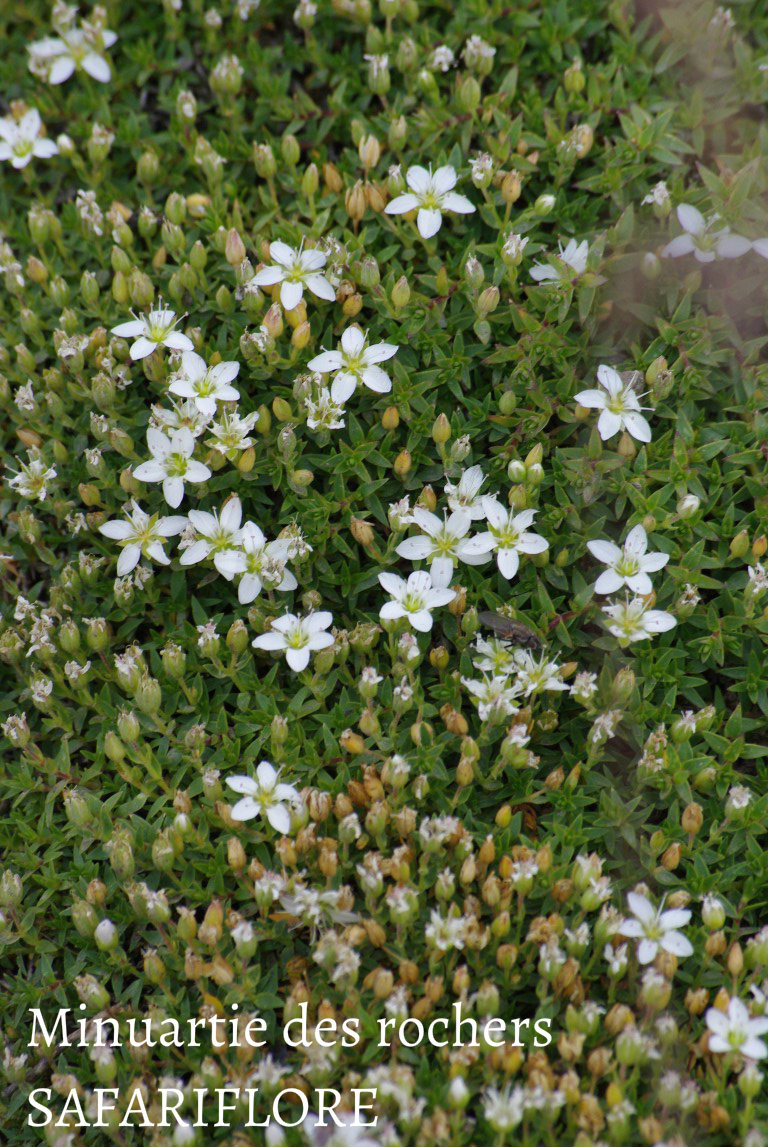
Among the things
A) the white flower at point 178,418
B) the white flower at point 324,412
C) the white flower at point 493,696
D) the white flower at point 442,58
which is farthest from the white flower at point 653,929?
the white flower at point 442,58

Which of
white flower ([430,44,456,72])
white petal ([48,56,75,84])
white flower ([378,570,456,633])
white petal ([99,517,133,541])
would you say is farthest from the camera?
white petal ([48,56,75,84])

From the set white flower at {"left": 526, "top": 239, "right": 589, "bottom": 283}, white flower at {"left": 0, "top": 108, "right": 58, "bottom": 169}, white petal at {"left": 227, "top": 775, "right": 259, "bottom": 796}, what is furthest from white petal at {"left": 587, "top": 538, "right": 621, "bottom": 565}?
white flower at {"left": 0, "top": 108, "right": 58, "bottom": 169}

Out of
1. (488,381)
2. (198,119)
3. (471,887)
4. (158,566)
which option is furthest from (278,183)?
(471,887)

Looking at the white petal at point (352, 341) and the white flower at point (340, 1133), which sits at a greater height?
the white petal at point (352, 341)

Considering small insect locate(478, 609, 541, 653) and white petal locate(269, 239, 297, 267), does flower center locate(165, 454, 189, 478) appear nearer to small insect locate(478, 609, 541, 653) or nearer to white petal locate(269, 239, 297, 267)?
white petal locate(269, 239, 297, 267)

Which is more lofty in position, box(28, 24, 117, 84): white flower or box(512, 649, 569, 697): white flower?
box(28, 24, 117, 84): white flower

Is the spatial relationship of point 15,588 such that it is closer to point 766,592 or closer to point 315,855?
point 315,855

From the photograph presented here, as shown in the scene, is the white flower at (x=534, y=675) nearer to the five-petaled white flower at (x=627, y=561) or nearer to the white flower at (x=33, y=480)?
the five-petaled white flower at (x=627, y=561)

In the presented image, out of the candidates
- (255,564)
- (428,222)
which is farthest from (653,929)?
(428,222)
